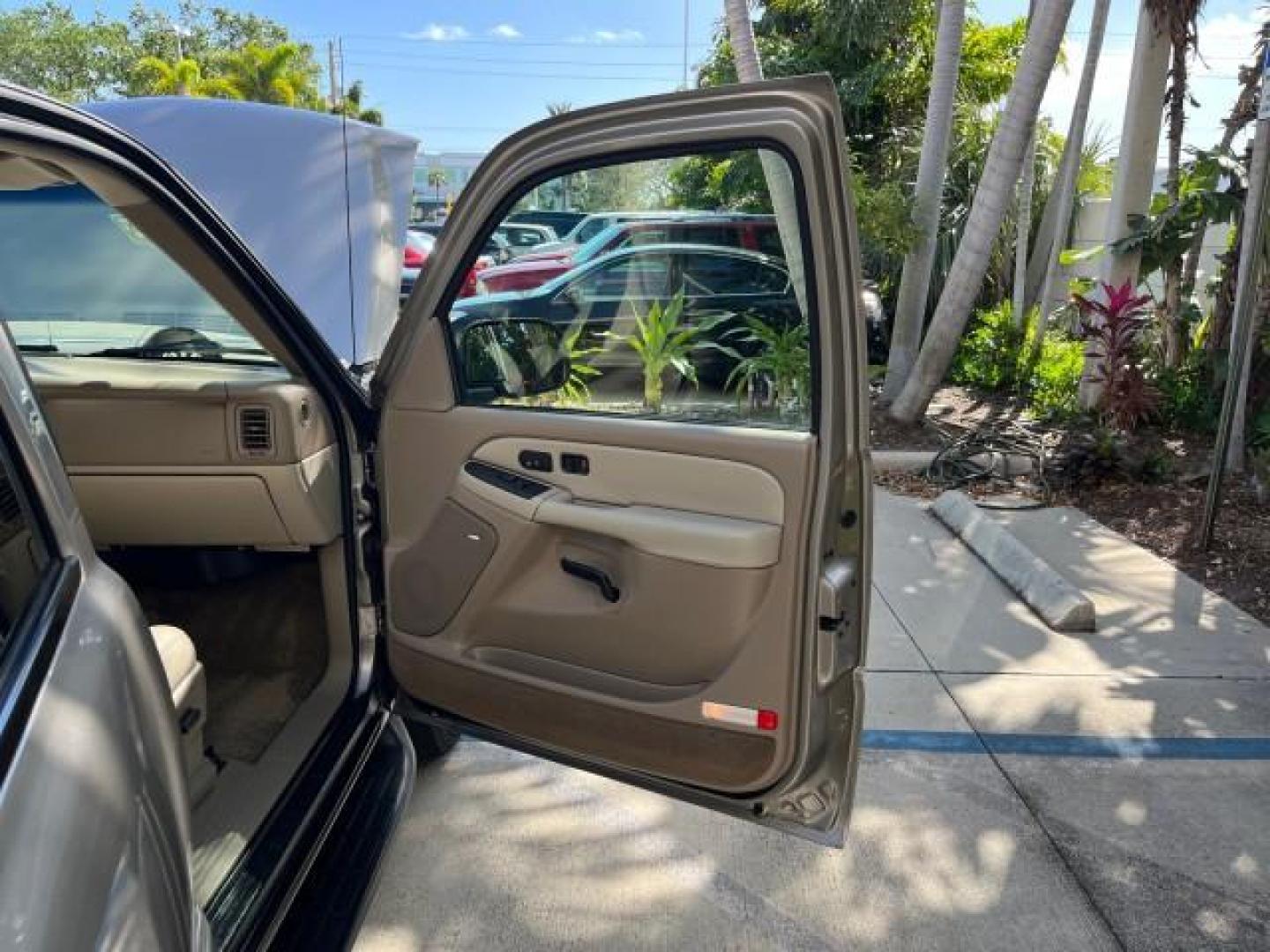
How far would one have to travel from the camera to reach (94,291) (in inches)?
120

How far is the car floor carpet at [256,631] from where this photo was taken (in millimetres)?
2633

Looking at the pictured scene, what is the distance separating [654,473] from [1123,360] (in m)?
5.90

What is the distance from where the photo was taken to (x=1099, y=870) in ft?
8.51

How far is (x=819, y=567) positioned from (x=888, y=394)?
264 inches

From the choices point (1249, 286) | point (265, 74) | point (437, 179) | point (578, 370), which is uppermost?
point (265, 74)

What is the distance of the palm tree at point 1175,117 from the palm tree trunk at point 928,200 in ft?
4.69

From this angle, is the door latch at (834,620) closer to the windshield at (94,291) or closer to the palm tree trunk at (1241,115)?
the windshield at (94,291)

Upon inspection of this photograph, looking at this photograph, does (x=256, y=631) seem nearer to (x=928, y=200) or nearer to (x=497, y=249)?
(x=497, y=249)

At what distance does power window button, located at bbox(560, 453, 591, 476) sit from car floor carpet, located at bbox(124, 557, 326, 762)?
1.10 m

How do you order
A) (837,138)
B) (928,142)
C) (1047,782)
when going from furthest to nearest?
1. (928,142)
2. (1047,782)
3. (837,138)

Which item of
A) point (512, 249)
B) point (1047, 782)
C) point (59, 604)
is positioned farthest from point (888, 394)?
point (59, 604)

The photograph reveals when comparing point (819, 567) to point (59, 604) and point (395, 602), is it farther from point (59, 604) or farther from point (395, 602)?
point (59, 604)

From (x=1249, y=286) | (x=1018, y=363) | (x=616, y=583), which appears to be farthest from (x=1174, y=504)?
(x=616, y=583)

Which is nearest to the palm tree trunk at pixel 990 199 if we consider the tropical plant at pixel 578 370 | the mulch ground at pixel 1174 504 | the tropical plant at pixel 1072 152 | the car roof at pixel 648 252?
the mulch ground at pixel 1174 504
